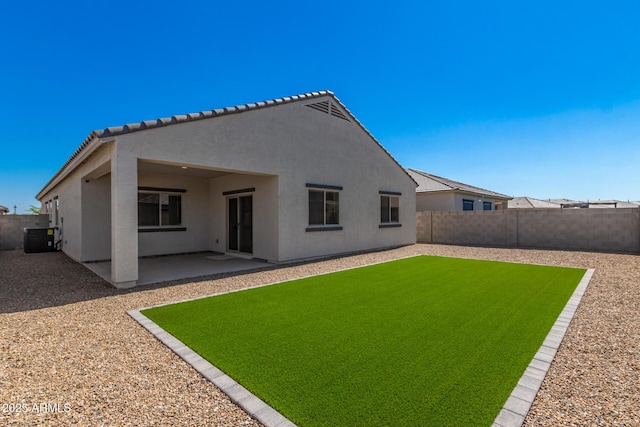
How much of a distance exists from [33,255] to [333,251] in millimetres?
12513

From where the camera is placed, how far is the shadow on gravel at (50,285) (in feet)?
19.8

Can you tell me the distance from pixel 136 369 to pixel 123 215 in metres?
4.67

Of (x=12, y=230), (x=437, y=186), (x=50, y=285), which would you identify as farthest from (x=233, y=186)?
(x=437, y=186)

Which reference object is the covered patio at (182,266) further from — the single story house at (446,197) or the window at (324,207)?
the single story house at (446,197)

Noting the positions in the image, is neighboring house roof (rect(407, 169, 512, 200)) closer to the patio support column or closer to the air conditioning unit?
the patio support column

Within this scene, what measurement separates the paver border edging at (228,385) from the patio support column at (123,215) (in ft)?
10.5

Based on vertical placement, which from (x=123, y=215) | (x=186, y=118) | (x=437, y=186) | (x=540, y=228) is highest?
(x=186, y=118)

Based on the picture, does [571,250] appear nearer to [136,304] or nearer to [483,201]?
[483,201]

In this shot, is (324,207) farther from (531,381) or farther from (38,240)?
(38,240)

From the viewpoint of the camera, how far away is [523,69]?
11.8 meters

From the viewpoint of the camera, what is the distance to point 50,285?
7387mm

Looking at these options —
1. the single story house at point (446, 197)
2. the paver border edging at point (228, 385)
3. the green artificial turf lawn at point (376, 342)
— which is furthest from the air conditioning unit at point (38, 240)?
the single story house at point (446, 197)

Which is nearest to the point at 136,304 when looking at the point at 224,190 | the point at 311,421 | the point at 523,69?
the point at 311,421

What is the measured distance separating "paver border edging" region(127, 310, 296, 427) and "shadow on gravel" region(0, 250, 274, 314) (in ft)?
10.0
